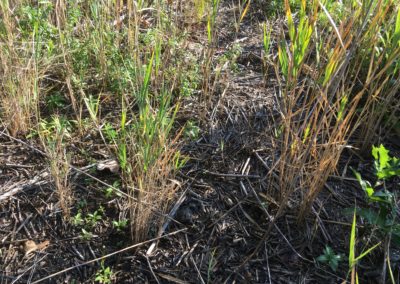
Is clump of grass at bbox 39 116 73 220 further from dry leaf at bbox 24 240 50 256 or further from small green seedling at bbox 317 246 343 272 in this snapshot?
small green seedling at bbox 317 246 343 272

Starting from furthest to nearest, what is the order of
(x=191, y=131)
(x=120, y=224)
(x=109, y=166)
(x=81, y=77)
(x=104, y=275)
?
(x=81, y=77)
(x=191, y=131)
(x=109, y=166)
(x=120, y=224)
(x=104, y=275)

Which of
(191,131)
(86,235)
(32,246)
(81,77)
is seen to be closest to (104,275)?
(86,235)

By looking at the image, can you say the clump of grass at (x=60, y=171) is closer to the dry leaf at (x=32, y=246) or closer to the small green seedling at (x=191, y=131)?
the dry leaf at (x=32, y=246)

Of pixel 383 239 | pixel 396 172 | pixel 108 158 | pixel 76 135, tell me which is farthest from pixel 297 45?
pixel 76 135

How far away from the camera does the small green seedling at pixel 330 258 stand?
1.42 m

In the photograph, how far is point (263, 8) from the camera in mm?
2576

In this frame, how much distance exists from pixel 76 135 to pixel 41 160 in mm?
177

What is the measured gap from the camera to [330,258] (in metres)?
1.43

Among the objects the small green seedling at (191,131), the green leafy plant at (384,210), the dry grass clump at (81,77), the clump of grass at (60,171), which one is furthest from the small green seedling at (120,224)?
the green leafy plant at (384,210)

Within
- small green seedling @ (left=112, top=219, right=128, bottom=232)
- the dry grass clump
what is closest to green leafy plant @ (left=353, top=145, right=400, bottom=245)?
the dry grass clump

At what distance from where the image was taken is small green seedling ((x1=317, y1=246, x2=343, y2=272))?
4.64 feet

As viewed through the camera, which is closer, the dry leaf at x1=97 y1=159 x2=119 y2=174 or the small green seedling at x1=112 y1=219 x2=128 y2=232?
the small green seedling at x1=112 y1=219 x2=128 y2=232

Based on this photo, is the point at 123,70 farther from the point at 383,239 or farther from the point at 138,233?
the point at 383,239

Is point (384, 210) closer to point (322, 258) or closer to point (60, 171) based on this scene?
point (322, 258)
